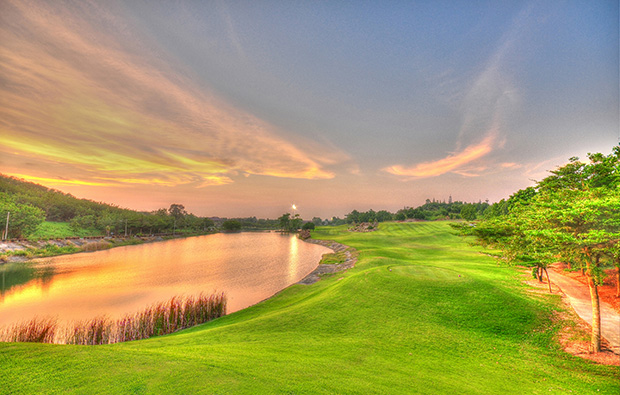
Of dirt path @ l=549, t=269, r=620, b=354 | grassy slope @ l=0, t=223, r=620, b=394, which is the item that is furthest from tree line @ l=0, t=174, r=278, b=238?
dirt path @ l=549, t=269, r=620, b=354

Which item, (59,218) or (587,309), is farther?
(59,218)

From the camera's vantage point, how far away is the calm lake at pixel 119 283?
20.9 metres

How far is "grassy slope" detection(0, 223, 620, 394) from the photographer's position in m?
5.63

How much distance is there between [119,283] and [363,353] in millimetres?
32703

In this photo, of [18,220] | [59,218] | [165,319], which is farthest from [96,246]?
[165,319]

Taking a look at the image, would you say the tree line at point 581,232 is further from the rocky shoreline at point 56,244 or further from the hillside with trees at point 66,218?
the hillside with trees at point 66,218

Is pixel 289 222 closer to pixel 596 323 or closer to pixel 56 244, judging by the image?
pixel 56 244

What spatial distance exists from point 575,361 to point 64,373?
18.1 m

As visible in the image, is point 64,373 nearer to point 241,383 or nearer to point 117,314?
point 241,383

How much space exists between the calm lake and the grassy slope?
416 inches

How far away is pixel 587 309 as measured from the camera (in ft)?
47.3

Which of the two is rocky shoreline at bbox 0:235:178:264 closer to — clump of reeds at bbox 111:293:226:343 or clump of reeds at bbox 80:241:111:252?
clump of reeds at bbox 80:241:111:252

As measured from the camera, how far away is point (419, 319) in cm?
1337

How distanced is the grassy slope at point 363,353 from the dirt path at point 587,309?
1494mm
